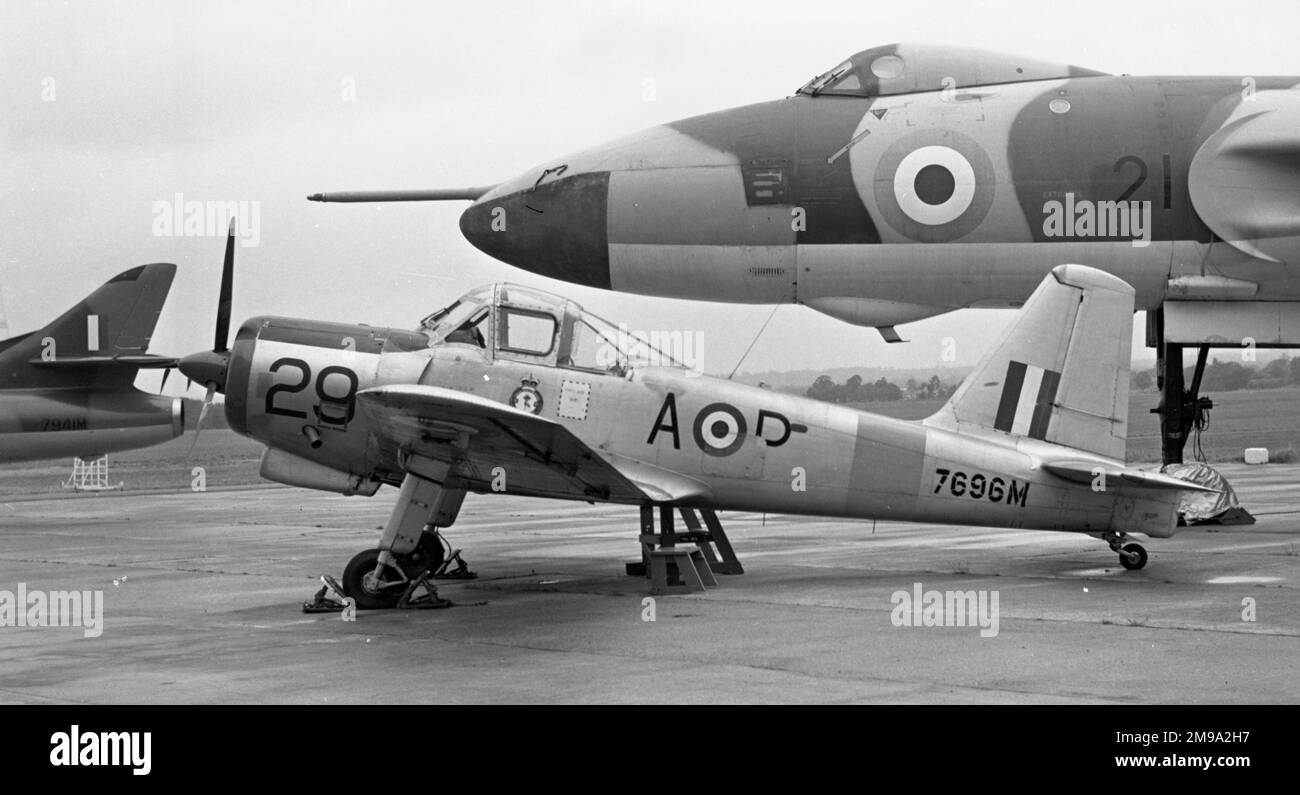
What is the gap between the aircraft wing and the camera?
1029cm

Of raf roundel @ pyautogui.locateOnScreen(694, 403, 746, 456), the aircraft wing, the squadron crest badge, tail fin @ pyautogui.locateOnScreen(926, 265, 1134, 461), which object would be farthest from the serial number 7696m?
the squadron crest badge

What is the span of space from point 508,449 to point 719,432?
6.44ft

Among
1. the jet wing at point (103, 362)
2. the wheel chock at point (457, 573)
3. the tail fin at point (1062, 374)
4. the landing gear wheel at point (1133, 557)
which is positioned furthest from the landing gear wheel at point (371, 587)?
the jet wing at point (103, 362)

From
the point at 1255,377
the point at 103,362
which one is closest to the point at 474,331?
the point at 103,362

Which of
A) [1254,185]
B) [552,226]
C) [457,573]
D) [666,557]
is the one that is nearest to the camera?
[666,557]

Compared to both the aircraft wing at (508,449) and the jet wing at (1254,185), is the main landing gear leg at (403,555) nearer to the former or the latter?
the aircraft wing at (508,449)

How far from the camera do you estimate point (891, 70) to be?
1634 centimetres

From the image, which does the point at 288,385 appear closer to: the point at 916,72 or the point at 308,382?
the point at 308,382

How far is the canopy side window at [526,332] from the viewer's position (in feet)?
39.9

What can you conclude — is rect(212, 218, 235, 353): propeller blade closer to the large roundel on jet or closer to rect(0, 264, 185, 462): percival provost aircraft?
the large roundel on jet

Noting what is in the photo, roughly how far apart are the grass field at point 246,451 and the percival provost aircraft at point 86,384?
457 cm

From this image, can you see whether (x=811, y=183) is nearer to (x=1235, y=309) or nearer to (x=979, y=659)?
(x=1235, y=309)

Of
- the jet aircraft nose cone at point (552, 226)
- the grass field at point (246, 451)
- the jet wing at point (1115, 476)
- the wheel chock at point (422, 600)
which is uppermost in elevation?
the jet aircraft nose cone at point (552, 226)

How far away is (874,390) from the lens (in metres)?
21.3
